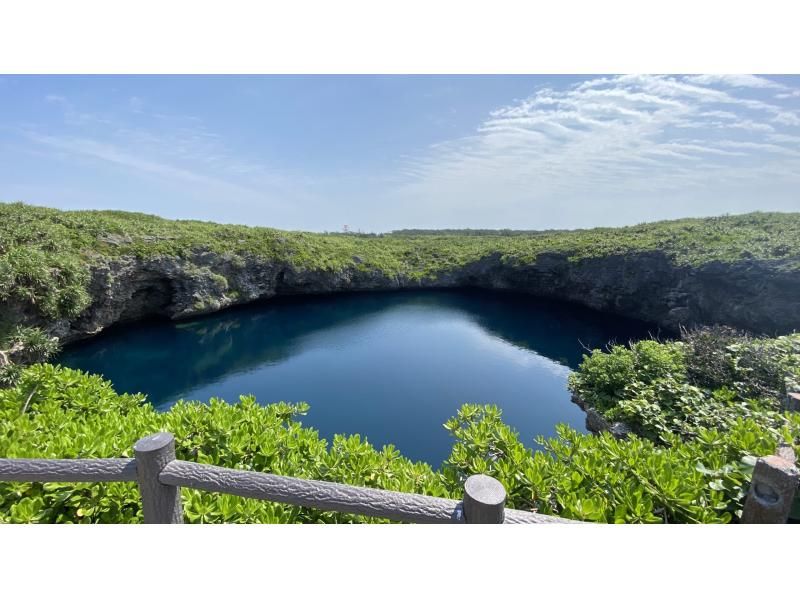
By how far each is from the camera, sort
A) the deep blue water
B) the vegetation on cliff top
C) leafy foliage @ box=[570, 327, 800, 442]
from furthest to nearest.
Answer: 1. the vegetation on cliff top
2. the deep blue water
3. leafy foliage @ box=[570, 327, 800, 442]

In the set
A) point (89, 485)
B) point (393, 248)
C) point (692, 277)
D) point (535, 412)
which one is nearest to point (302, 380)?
point (535, 412)

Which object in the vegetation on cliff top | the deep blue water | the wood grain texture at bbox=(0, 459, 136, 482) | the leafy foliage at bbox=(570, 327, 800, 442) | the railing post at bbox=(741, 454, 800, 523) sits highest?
the vegetation on cliff top

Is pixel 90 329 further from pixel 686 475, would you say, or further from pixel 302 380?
pixel 686 475

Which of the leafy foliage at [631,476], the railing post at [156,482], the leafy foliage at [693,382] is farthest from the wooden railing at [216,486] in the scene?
the leafy foliage at [693,382]

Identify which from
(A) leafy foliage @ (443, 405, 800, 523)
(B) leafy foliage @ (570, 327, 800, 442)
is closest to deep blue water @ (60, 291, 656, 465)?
(B) leafy foliage @ (570, 327, 800, 442)

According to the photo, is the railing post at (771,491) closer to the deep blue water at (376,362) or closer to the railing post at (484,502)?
the railing post at (484,502)

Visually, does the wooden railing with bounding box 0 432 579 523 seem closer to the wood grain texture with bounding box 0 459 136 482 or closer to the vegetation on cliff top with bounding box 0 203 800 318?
the wood grain texture with bounding box 0 459 136 482

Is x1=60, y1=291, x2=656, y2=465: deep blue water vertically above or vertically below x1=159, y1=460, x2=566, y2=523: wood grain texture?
below
